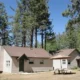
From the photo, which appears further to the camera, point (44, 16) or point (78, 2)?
point (44, 16)

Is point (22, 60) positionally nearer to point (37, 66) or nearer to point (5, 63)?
point (5, 63)

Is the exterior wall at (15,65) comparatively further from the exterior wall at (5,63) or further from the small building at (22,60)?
the exterior wall at (5,63)

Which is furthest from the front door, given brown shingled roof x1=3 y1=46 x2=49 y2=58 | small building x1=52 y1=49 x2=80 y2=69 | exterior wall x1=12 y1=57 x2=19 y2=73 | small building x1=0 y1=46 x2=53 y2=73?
small building x1=52 y1=49 x2=80 y2=69

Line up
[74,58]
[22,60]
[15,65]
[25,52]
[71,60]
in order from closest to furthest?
[15,65] → [22,60] → [25,52] → [71,60] → [74,58]

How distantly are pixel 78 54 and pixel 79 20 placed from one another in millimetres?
27683

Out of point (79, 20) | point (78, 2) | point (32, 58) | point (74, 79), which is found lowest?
point (74, 79)

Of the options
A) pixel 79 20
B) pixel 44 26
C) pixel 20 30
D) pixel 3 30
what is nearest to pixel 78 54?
pixel 44 26

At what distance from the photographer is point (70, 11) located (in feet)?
122

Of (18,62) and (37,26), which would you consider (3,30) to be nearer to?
(37,26)

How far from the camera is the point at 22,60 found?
157ft

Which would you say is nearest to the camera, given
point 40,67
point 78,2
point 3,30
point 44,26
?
point 78,2

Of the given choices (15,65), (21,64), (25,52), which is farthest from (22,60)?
(25,52)

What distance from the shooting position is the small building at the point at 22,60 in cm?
4678

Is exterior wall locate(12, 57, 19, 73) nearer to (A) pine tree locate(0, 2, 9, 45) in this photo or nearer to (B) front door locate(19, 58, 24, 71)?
(B) front door locate(19, 58, 24, 71)
